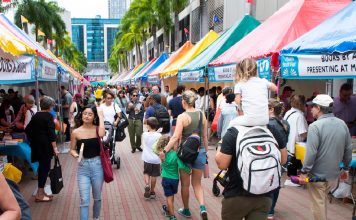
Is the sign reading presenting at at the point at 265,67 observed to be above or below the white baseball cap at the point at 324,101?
above

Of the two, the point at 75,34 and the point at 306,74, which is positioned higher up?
the point at 75,34

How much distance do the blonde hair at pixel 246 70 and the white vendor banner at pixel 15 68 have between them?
10.3 feet

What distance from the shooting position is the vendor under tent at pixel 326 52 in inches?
191

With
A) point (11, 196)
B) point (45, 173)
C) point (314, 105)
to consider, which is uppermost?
point (314, 105)

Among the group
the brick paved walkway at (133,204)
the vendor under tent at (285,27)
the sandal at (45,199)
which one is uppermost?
the vendor under tent at (285,27)

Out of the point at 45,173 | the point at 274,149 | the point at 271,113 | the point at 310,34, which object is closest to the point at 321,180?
the point at 271,113

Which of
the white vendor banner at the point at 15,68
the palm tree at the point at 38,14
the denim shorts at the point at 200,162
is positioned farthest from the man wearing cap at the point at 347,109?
the palm tree at the point at 38,14

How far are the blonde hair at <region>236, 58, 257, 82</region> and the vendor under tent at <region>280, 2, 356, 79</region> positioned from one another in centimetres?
213

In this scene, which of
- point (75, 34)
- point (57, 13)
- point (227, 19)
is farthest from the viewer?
point (75, 34)

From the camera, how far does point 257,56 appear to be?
7.70 m

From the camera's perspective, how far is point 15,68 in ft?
18.2

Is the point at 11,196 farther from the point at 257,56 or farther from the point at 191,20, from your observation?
the point at 191,20

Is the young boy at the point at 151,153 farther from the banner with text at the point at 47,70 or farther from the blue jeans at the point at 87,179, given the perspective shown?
the banner with text at the point at 47,70

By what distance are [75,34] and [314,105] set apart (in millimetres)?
200905
